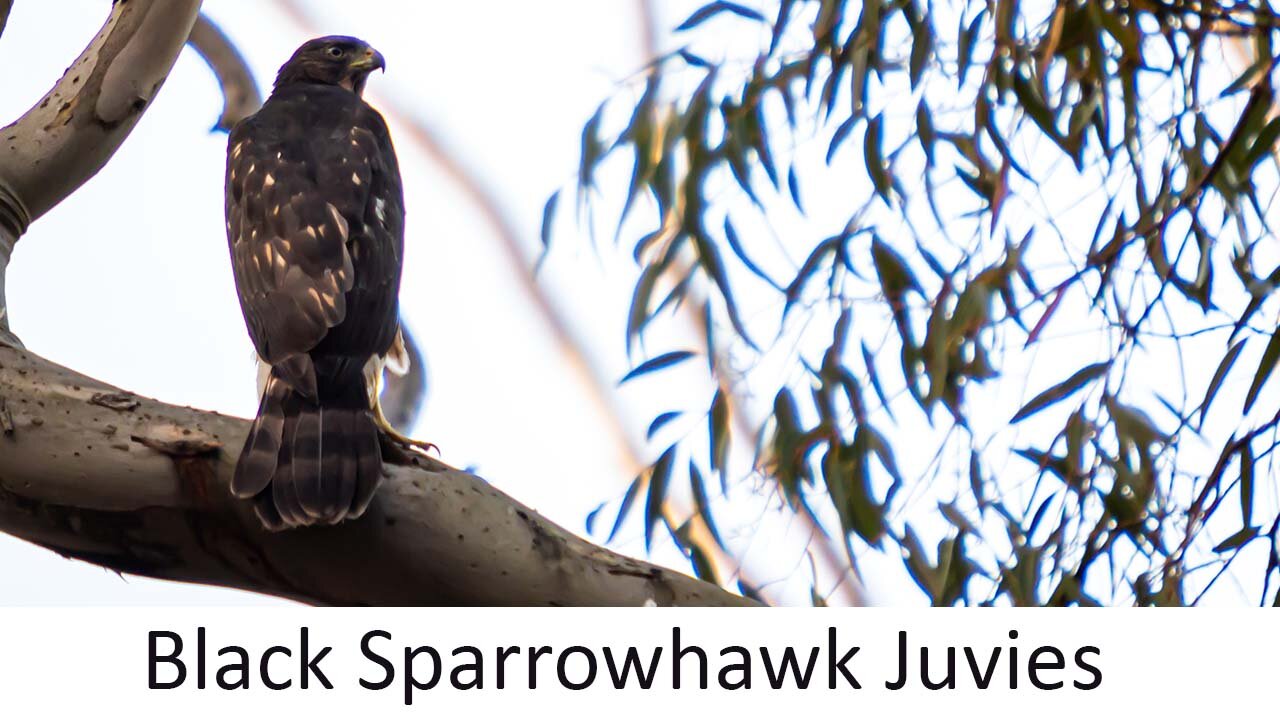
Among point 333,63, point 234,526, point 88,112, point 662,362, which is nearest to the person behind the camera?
point 234,526

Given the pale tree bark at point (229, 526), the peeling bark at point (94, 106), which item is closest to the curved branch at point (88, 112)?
the peeling bark at point (94, 106)

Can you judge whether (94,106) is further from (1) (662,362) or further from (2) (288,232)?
(1) (662,362)

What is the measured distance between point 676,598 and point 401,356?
3.91 ft

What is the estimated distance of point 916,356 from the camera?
2432mm

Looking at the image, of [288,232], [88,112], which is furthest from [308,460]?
[88,112]

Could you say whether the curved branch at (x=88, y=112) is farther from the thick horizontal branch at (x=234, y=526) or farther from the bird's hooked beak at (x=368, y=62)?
the bird's hooked beak at (x=368, y=62)

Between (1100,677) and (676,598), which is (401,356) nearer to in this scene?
(676,598)

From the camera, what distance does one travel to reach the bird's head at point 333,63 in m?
3.19

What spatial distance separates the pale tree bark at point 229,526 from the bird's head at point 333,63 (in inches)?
63.9

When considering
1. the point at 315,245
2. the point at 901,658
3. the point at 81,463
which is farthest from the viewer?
the point at 315,245

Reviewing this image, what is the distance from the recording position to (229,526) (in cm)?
161

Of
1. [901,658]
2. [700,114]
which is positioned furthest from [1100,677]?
[700,114]

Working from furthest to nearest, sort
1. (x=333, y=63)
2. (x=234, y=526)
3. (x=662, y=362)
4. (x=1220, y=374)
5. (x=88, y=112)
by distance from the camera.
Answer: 1. (x=333, y=63)
2. (x=662, y=362)
3. (x=88, y=112)
4. (x=1220, y=374)
5. (x=234, y=526)

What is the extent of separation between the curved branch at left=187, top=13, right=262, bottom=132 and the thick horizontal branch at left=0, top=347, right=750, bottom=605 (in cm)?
173
